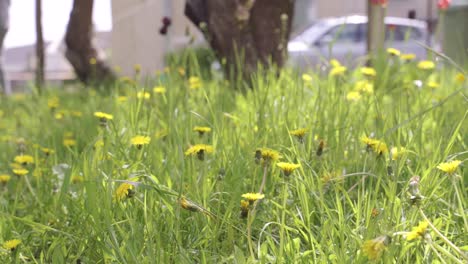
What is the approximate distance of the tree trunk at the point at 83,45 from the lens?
23.3ft

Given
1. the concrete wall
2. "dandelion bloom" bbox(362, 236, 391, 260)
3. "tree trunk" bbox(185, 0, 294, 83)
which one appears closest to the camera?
"dandelion bloom" bbox(362, 236, 391, 260)

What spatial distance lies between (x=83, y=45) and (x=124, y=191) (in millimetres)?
6560

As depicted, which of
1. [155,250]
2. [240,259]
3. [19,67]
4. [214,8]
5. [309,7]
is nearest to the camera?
[240,259]

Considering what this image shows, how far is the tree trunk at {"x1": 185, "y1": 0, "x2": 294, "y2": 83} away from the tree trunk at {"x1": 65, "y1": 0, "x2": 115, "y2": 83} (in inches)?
129

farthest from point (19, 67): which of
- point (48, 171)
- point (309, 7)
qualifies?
point (48, 171)

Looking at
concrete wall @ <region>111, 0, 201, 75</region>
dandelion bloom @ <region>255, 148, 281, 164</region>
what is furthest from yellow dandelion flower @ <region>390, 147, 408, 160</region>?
concrete wall @ <region>111, 0, 201, 75</region>

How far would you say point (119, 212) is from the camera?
1.54 m

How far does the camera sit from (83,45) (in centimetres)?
774

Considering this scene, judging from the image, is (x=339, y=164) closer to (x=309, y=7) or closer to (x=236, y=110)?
(x=236, y=110)

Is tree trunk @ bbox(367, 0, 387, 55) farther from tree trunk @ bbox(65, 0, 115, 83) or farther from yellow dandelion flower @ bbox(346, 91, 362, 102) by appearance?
tree trunk @ bbox(65, 0, 115, 83)

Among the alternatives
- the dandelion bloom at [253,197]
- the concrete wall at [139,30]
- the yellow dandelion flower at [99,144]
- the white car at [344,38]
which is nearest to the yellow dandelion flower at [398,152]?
the dandelion bloom at [253,197]

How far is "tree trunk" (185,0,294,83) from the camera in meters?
Answer: 3.78

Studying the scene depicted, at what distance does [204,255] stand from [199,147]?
0.34 meters

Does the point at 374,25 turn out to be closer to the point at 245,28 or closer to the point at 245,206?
the point at 245,28
